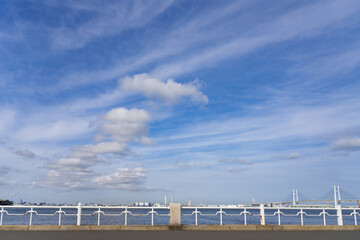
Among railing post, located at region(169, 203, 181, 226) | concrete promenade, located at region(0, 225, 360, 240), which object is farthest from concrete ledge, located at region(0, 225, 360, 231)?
railing post, located at region(169, 203, 181, 226)

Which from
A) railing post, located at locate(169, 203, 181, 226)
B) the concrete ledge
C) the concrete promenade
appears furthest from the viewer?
railing post, located at locate(169, 203, 181, 226)

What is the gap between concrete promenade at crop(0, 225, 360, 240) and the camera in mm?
12617

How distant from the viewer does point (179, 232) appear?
14328 mm

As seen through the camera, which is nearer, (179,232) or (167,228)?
(179,232)

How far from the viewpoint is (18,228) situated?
580 inches

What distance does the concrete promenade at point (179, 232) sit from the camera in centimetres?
1262

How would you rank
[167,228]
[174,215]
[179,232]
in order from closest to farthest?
[179,232] → [167,228] → [174,215]

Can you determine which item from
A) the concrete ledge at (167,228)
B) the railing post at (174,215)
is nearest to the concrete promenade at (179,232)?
the concrete ledge at (167,228)

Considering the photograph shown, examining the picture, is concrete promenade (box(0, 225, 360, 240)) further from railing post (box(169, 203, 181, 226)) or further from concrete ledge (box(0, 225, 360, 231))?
railing post (box(169, 203, 181, 226))

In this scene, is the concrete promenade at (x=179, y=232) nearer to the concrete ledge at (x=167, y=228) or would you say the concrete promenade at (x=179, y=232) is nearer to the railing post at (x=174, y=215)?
the concrete ledge at (x=167, y=228)

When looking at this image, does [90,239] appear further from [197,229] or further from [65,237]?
[197,229]

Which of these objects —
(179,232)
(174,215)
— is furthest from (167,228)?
(179,232)

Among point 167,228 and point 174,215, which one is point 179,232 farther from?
point 174,215

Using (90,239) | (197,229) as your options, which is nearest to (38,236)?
(90,239)
